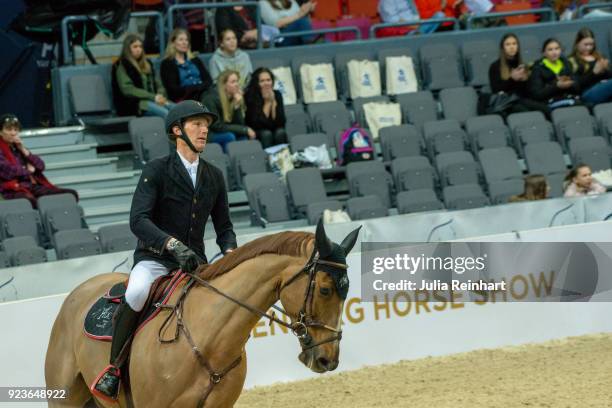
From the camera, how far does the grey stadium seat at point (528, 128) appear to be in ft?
50.6

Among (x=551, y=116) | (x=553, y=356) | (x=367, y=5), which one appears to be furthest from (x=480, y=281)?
(x=367, y=5)

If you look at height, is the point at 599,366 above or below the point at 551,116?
below

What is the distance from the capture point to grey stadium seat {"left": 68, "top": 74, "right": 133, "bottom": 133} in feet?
47.7

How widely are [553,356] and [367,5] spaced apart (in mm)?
9802

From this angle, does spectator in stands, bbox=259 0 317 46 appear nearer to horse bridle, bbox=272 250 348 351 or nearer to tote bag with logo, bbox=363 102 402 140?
tote bag with logo, bbox=363 102 402 140

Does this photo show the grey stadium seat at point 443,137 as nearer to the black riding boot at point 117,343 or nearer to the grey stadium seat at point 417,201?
the grey stadium seat at point 417,201

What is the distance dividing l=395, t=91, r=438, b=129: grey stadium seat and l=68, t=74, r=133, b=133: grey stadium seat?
12.4 feet

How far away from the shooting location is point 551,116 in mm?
15977

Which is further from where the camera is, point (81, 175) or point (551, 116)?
point (551, 116)

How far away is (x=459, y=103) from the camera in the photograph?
52.5 feet

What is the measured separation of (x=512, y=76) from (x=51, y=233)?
6.98 metres

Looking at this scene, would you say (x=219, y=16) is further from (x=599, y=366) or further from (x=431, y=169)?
(x=599, y=366)

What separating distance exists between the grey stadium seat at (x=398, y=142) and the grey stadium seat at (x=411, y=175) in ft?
1.68

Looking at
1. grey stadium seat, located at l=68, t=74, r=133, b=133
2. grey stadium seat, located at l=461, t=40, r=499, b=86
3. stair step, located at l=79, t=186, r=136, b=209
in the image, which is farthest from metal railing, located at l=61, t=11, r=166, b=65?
grey stadium seat, located at l=461, t=40, r=499, b=86
